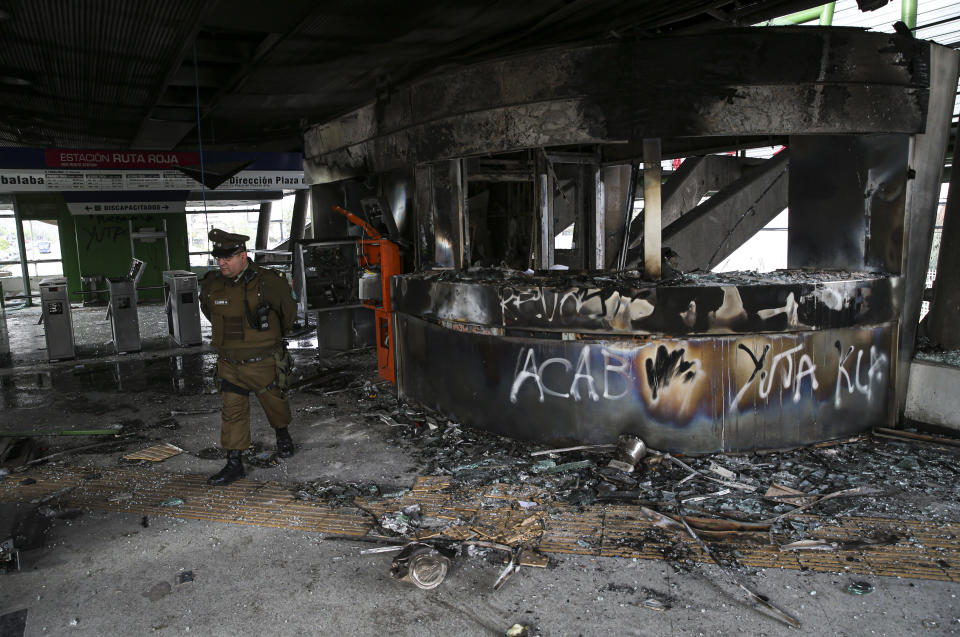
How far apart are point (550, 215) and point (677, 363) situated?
3164mm

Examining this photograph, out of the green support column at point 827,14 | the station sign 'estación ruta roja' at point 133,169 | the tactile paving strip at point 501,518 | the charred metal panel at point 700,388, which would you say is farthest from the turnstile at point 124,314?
the green support column at point 827,14

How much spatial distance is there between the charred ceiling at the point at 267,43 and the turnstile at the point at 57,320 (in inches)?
109

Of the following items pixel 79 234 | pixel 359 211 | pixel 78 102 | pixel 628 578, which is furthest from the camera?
pixel 79 234

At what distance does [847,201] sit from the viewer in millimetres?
5668

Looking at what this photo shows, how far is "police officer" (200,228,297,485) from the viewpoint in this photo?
4.96 m

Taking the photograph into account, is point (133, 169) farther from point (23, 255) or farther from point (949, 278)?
point (949, 278)

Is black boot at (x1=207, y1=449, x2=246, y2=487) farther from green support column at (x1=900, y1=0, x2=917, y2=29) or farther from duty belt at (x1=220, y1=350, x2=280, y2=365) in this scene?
green support column at (x1=900, y1=0, x2=917, y2=29)

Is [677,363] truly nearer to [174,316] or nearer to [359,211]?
[359,211]

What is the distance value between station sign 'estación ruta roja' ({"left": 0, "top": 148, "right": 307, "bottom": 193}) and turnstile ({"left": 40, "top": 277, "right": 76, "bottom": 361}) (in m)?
1.66

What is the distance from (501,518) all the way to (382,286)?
4.03m

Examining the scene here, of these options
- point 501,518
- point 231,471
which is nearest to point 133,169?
point 231,471

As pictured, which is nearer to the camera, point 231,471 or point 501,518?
point 501,518

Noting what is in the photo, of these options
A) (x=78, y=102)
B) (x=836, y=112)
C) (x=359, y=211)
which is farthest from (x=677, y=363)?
(x=78, y=102)

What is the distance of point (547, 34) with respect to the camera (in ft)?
23.0
